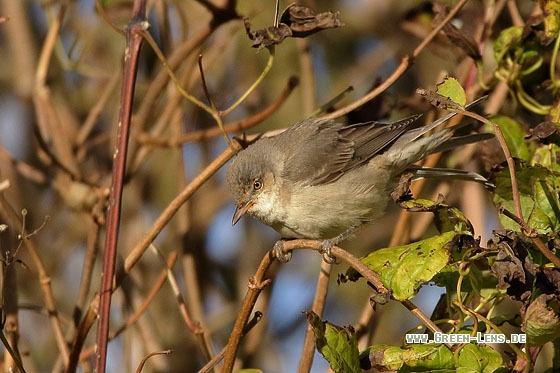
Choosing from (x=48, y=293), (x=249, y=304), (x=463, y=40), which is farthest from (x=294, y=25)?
(x=48, y=293)

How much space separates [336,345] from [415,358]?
0.75 feet

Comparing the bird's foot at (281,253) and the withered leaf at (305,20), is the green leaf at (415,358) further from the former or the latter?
the withered leaf at (305,20)

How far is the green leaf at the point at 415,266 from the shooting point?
7.02ft

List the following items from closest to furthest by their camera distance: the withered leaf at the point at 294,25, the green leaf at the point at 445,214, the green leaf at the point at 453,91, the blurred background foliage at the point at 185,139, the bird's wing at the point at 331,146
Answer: the green leaf at the point at 445,214, the green leaf at the point at 453,91, the withered leaf at the point at 294,25, the blurred background foliage at the point at 185,139, the bird's wing at the point at 331,146

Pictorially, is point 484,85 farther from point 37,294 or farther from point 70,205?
point 37,294

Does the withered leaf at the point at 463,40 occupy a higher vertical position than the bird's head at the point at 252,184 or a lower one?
higher

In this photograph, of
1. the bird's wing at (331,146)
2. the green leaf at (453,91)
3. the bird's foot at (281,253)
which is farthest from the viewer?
the bird's wing at (331,146)

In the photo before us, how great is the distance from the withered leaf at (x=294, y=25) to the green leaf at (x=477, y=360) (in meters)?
1.41

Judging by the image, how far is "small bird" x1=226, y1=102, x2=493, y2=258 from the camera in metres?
4.07

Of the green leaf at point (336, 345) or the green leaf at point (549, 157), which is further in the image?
the green leaf at point (549, 157)

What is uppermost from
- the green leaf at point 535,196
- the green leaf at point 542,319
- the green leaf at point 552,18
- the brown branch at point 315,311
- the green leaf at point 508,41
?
the green leaf at point 552,18

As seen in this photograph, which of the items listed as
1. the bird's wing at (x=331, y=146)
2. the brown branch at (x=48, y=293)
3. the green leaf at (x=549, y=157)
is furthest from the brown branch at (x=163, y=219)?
the green leaf at (x=549, y=157)

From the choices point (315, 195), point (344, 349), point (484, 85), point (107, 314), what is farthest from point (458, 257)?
point (315, 195)

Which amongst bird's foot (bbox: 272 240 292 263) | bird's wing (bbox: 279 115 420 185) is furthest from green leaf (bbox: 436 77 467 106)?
bird's wing (bbox: 279 115 420 185)
